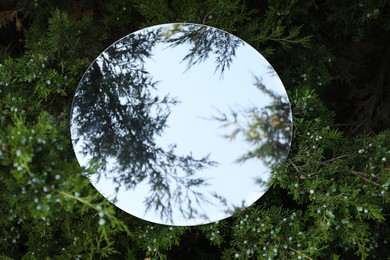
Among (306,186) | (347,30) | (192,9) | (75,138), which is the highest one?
(347,30)

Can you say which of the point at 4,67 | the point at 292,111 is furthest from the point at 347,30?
the point at 4,67

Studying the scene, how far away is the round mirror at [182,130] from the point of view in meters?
1.68

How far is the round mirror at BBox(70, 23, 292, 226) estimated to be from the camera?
1677mm

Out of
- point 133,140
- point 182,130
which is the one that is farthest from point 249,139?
point 133,140

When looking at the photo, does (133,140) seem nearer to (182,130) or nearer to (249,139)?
(182,130)

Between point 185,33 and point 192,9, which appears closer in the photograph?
point 185,33

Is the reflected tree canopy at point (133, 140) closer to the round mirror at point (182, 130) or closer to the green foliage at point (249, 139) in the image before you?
the round mirror at point (182, 130)

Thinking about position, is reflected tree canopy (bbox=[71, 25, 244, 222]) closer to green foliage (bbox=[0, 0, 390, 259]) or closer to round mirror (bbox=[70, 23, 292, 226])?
round mirror (bbox=[70, 23, 292, 226])

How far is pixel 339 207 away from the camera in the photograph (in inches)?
67.9

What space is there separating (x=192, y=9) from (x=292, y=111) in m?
0.58

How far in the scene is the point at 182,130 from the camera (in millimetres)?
1673

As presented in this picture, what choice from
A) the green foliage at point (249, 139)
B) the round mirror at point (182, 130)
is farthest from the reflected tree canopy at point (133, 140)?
the green foliage at point (249, 139)

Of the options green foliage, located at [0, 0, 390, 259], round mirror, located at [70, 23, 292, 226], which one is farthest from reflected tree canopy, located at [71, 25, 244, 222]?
green foliage, located at [0, 0, 390, 259]

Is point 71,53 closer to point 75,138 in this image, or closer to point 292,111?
point 75,138
